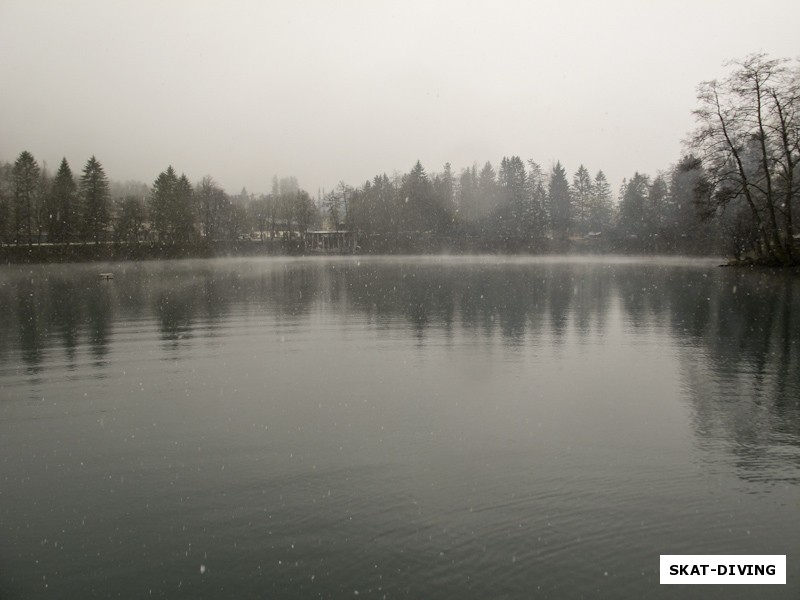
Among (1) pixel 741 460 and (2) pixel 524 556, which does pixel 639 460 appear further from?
(2) pixel 524 556

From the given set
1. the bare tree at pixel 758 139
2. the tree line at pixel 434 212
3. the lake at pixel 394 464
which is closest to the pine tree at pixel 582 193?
the tree line at pixel 434 212

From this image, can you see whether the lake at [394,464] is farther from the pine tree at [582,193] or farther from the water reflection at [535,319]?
the pine tree at [582,193]

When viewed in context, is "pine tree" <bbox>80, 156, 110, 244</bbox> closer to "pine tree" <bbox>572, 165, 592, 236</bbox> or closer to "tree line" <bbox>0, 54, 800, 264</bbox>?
"tree line" <bbox>0, 54, 800, 264</bbox>

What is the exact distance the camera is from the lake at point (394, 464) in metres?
6.00

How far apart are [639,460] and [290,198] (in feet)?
545

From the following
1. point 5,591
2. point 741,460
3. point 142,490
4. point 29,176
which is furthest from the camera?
point 29,176

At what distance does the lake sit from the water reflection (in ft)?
0.48

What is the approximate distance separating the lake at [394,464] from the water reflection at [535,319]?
5.8 inches

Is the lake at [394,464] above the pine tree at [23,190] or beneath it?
beneath

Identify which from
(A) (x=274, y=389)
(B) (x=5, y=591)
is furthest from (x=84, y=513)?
(A) (x=274, y=389)

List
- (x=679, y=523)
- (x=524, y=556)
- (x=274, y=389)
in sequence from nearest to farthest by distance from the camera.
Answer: (x=524, y=556)
(x=679, y=523)
(x=274, y=389)

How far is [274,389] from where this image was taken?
12953 mm

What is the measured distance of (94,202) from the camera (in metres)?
100

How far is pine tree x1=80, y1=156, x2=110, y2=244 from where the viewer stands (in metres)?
99.5
